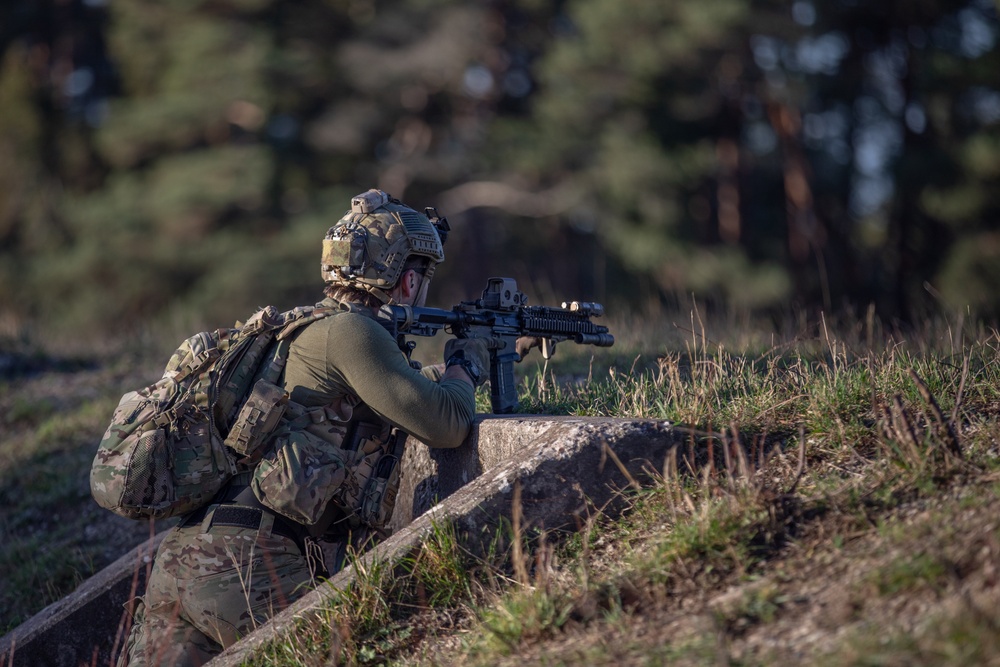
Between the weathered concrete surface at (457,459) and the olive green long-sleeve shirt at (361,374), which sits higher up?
the olive green long-sleeve shirt at (361,374)

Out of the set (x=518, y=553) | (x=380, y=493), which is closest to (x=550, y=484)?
(x=518, y=553)

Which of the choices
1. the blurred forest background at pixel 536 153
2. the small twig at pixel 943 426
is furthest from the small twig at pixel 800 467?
the blurred forest background at pixel 536 153

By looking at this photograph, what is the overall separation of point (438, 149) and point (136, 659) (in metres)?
18.6

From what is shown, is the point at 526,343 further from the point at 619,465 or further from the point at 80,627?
the point at 80,627

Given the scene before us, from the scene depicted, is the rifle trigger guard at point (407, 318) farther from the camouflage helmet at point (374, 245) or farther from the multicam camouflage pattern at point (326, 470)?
the multicam camouflage pattern at point (326, 470)

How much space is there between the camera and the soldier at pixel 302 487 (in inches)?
159

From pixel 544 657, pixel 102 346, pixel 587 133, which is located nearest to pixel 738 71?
pixel 587 133

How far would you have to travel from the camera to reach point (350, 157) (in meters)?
23.5

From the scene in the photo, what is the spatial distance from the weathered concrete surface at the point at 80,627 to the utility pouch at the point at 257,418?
1113 millimetres

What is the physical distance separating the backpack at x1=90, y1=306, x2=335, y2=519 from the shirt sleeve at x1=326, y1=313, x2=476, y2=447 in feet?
0.53

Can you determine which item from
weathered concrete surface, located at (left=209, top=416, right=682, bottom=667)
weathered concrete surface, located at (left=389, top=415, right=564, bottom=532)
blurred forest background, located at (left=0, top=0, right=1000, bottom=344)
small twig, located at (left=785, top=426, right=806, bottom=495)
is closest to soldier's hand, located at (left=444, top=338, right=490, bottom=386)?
weathered concrete surface, located at (left=389, top=415, right=564, bottom=532)

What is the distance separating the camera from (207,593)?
13.1ft

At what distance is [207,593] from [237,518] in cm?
31

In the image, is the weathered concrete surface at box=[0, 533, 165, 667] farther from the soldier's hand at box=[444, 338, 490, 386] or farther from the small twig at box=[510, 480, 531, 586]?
the small twig at box=[510, 480, 531, 586]
